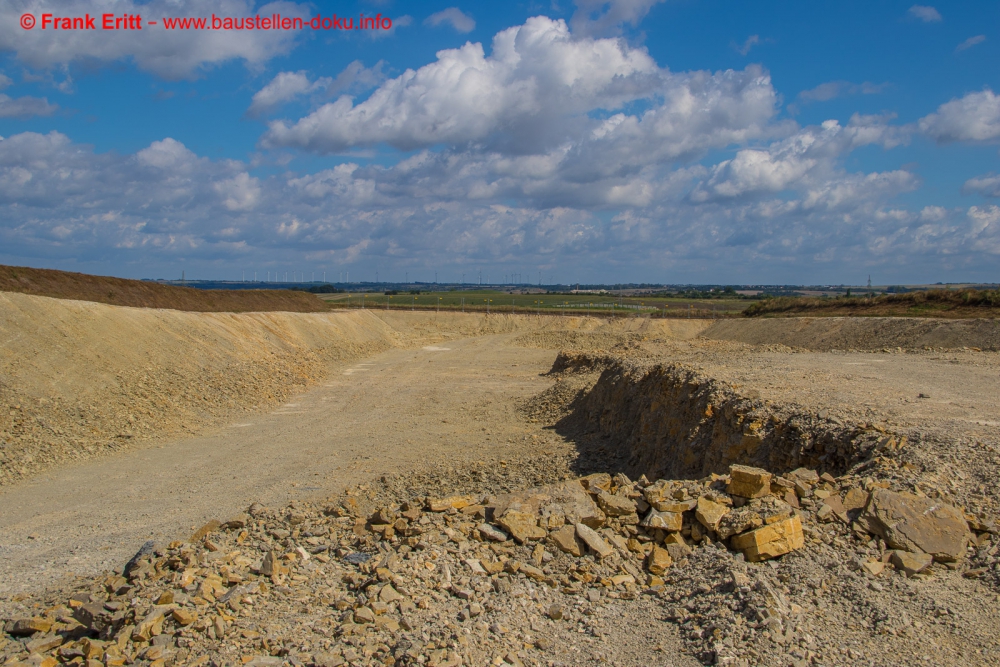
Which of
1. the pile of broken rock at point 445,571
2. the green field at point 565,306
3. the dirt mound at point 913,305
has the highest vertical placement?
the dirt mound at point 913,305

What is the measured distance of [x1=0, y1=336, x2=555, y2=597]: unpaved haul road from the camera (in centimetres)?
976

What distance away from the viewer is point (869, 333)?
3409 centimetres

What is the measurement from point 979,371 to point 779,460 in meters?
9.35

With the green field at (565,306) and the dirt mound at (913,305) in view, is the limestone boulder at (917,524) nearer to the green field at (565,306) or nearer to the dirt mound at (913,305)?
the dirt mound at (913,305)

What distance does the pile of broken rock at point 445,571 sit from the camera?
5637 millimetres

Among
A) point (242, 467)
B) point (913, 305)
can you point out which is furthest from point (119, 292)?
point (913, 305)

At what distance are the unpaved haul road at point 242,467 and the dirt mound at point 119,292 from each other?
15.2 meters

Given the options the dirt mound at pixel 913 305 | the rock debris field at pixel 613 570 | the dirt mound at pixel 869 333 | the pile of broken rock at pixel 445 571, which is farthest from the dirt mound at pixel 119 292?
the dirt mound at pixel 913 305

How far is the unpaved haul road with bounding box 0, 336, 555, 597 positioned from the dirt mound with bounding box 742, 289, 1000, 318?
1010 inches

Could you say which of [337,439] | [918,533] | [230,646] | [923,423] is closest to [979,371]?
[923,423]

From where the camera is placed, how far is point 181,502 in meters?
11.8

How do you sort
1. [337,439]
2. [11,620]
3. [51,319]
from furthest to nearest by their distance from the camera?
[51,319] < [337,439] < [11,620]

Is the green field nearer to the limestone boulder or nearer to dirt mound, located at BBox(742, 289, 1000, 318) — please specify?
dirt mound, located at BBox(742, 289, 1000, 318)

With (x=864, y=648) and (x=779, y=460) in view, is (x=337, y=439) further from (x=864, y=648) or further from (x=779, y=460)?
(x=864, y=648)
